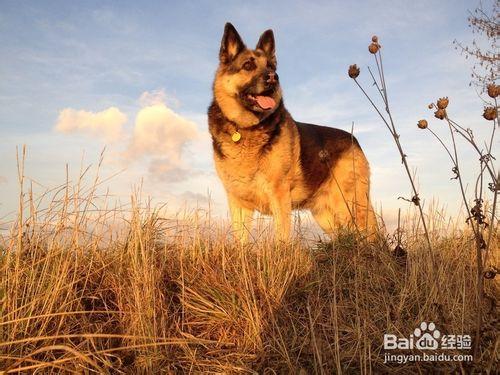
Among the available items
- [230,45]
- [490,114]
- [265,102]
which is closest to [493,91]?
[490,114]

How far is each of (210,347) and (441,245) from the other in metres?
3.49

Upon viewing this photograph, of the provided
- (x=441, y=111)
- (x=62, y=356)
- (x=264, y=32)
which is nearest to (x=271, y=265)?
(x=62, y=356)

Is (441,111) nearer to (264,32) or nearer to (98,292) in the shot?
(98,292)

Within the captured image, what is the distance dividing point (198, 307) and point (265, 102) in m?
3.76

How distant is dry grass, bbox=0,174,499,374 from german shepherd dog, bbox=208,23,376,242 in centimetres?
187

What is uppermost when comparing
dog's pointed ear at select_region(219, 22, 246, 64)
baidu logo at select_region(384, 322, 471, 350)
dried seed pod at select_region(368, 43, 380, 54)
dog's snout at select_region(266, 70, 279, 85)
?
dog's pointed ear at select_region(219, 22, 246, 64)

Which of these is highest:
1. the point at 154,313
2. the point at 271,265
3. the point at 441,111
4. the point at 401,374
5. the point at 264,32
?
the point at 264,32

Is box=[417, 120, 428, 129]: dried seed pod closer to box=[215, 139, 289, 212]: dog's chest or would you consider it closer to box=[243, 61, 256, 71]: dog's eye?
box=[215, 139, 289, 212]: dog's chest

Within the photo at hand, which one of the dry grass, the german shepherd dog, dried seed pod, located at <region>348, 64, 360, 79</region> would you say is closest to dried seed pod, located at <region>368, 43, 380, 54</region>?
dried seed pod, located at <region>348, 64, 360, 79</region>

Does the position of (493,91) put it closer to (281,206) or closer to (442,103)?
(442,103)

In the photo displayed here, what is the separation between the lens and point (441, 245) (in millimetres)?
5410

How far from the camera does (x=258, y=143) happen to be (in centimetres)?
626

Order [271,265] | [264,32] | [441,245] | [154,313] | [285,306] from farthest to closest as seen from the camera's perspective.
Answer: [264,32] → [441,245] → [271,265] → [285,306] → [154,313]

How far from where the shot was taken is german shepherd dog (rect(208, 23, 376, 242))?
6.20 meters
